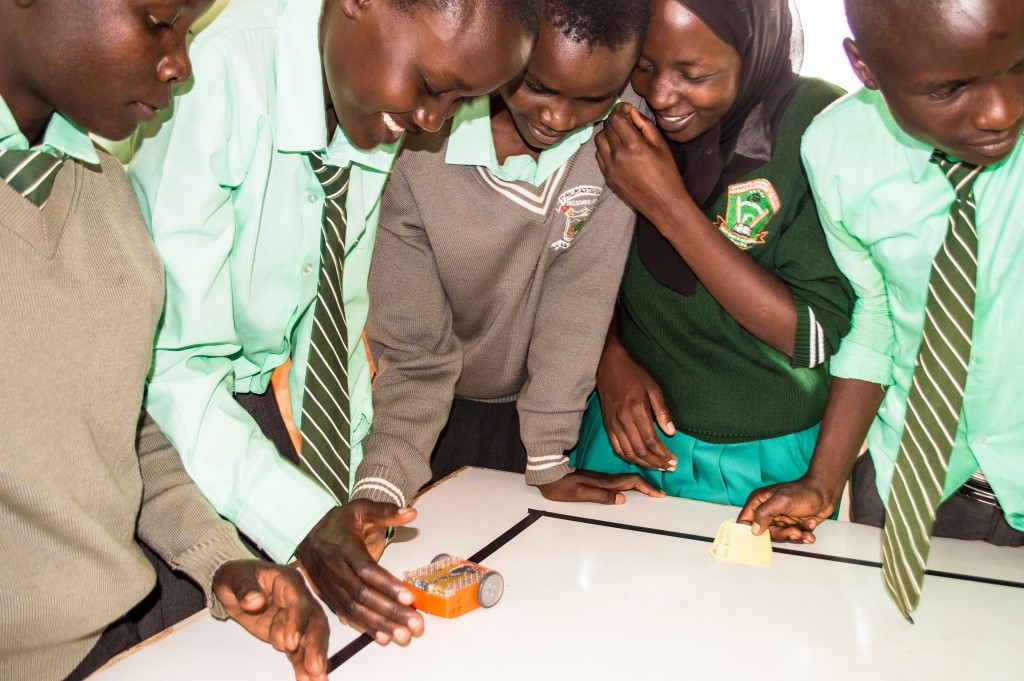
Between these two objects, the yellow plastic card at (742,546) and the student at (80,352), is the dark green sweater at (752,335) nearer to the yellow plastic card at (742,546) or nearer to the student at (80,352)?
the yellow plastic card at (742,546)

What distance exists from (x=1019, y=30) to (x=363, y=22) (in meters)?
0.83

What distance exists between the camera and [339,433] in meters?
1.36

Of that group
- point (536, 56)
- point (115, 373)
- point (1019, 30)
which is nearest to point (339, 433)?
point (115, 373)

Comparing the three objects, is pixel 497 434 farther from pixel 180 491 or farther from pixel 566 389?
pixel 180 491

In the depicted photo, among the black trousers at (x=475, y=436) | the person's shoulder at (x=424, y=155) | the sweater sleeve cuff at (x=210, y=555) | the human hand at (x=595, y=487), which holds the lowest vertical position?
the black trousers at (x=475, y=436)

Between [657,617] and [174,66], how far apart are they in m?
0.91

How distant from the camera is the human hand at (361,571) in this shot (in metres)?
1.10

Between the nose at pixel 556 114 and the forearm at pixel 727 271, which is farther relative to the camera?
the forearm at pixel 727 271

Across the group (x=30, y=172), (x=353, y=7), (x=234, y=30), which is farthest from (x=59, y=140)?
(x=353, y=7)

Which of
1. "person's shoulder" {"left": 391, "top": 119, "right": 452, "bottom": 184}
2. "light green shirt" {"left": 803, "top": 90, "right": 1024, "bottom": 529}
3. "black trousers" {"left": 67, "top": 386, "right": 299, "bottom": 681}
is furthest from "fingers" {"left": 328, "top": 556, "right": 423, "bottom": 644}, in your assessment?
"light green shirt" {"left": 803, "top": 90, "right": 1024, "bottom": 529}

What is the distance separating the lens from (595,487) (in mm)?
1639

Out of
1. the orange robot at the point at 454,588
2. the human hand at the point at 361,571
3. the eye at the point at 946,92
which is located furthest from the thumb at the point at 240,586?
the eye at the point at 946,92

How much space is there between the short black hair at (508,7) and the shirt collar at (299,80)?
146mm

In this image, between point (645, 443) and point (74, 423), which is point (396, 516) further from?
point (645, 443)
